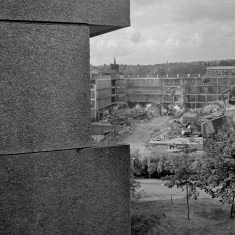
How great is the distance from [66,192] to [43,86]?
785mm

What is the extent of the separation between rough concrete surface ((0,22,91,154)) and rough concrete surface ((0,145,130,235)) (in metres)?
0.10

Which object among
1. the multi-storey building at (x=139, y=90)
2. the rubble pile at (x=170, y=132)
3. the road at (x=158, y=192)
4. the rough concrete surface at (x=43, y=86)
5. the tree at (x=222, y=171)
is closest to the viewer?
the rough concrete surface at (x=43, y=86)

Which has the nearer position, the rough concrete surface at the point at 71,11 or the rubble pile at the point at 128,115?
the rough concrete surface at the point at 71,11

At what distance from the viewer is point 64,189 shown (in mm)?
2984

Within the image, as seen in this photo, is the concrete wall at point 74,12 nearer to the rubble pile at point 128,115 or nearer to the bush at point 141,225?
the bush at point 141,225

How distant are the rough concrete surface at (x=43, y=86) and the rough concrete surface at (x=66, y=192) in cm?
10

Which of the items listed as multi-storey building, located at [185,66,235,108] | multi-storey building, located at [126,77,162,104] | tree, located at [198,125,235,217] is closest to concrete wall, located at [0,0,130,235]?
tree, located at [198,125,235,217]

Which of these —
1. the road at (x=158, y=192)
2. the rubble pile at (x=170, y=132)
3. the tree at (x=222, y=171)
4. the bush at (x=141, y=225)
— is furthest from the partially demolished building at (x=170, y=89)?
the bush at (x=141, y=225)

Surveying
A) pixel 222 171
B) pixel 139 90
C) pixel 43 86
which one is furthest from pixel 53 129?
pixel 139 90

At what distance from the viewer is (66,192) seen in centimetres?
299

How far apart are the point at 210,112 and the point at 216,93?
10.0m

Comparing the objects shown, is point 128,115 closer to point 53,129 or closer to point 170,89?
point 170,89

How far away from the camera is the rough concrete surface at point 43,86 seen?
110 inches

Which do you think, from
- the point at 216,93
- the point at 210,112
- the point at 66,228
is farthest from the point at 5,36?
the point at 216,93
